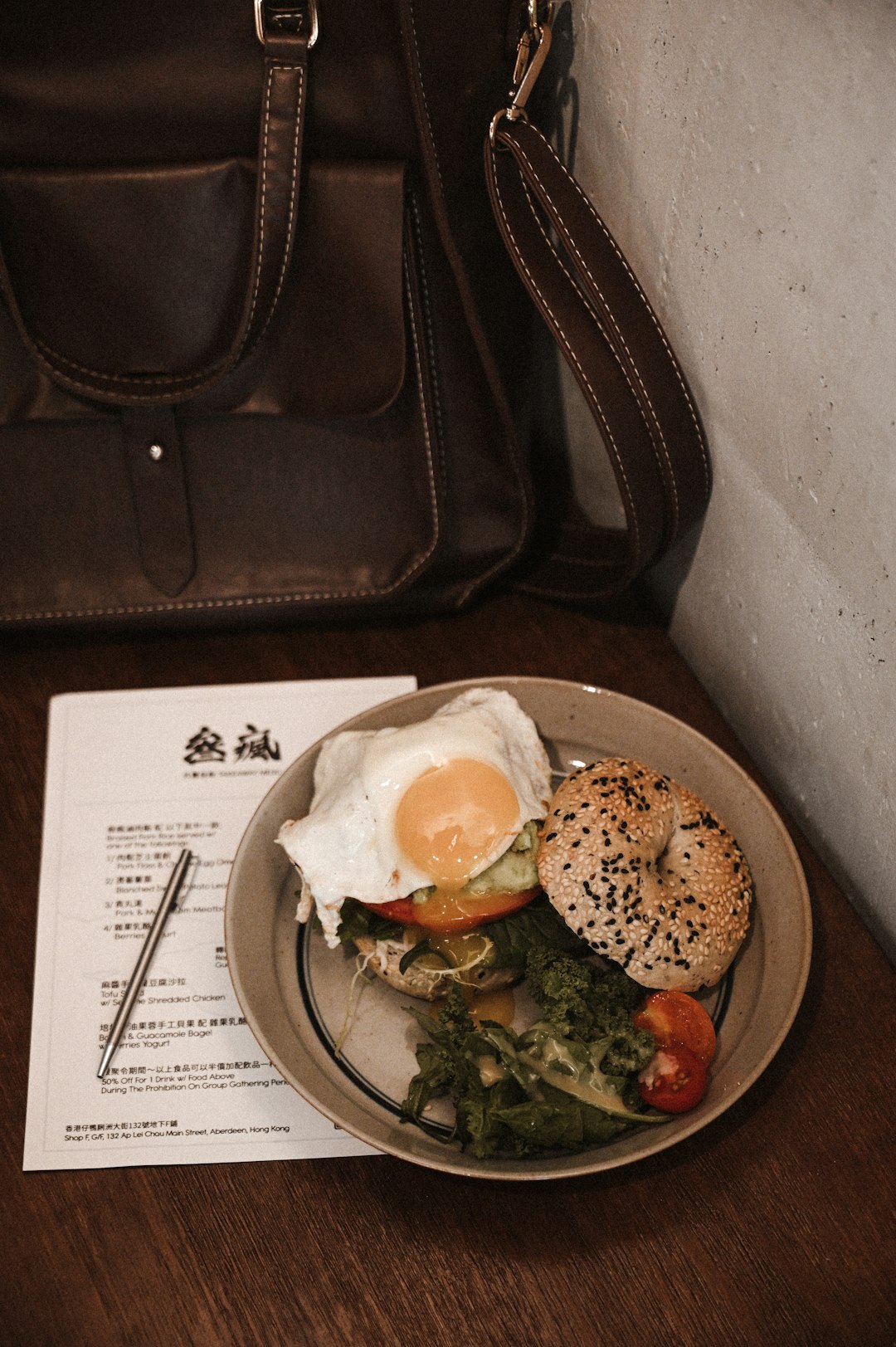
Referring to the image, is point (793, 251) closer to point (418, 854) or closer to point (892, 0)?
point (892, 0)

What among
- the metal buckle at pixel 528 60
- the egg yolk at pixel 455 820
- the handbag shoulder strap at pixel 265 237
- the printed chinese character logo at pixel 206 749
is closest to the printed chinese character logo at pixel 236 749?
the printed chinese character logo at pixel 206 749

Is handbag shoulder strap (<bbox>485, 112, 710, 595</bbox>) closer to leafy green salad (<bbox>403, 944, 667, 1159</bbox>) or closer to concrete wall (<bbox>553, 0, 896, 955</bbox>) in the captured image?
concrete wall (<bbox>553, 0, 896, 955</bbox>)

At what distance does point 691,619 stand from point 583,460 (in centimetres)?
31

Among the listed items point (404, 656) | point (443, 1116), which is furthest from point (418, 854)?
point (404, 656)

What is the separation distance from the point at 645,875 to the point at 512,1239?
0.35 metres

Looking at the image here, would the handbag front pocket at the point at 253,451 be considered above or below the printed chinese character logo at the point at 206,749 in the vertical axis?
above

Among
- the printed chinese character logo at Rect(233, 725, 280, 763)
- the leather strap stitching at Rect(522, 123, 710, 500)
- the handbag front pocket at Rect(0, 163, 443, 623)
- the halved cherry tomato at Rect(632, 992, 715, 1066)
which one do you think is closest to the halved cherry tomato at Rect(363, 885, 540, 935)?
the halved cherry tomato at Rect(632, 992, 715, 1066)

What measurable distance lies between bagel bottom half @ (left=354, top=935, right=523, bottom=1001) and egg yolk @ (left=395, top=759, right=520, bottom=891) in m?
0.08

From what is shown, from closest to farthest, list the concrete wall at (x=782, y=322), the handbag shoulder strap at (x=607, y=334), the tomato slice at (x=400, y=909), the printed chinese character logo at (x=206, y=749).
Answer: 1. the concrete wall at (x=782, y=322)
2. the tomato slice at (x=400, y=909)
3. the handbag shoulder strap at (x=607, y=334)
4. the printed chinese character logo at (x=206, y=749)

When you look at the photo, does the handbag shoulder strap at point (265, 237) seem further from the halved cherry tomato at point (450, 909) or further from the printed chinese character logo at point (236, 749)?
Result: the halved cherry tomato at point (450, 909)

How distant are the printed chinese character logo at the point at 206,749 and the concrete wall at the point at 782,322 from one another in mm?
611

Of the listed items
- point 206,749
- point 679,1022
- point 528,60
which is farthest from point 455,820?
point 528,60

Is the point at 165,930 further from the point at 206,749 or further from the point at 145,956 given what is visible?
the point at 206,749

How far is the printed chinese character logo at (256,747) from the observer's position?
1285 mm
